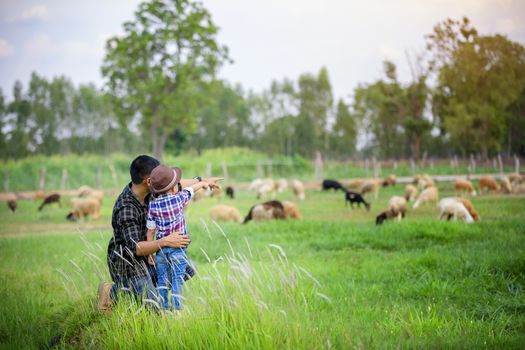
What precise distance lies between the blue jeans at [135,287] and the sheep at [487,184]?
1389 centimetres

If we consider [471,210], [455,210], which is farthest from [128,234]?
[471,210]

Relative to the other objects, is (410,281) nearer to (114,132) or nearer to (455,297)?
(455,297)

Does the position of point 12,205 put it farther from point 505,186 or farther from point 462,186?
point 505,186

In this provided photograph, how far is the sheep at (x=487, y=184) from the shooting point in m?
15.7

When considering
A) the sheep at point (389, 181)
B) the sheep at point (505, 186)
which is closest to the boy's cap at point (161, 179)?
the sheep at point (505, 186)

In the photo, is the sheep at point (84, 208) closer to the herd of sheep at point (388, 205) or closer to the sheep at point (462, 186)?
the herd of sheep at point (388, 205)

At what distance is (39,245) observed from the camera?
1065 centimetres

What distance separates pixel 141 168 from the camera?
4.42 metres

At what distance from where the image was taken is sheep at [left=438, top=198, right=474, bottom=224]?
449 inches

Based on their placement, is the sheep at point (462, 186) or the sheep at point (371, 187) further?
the sheep at point (371, 187)

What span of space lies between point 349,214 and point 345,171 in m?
20.2

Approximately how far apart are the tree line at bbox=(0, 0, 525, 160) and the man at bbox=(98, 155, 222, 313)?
31.0 feet

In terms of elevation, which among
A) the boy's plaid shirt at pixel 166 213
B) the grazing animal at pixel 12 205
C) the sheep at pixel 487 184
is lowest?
the grazing animal at pixel 12 205

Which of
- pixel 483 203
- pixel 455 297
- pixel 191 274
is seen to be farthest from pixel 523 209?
pixel 191 274
